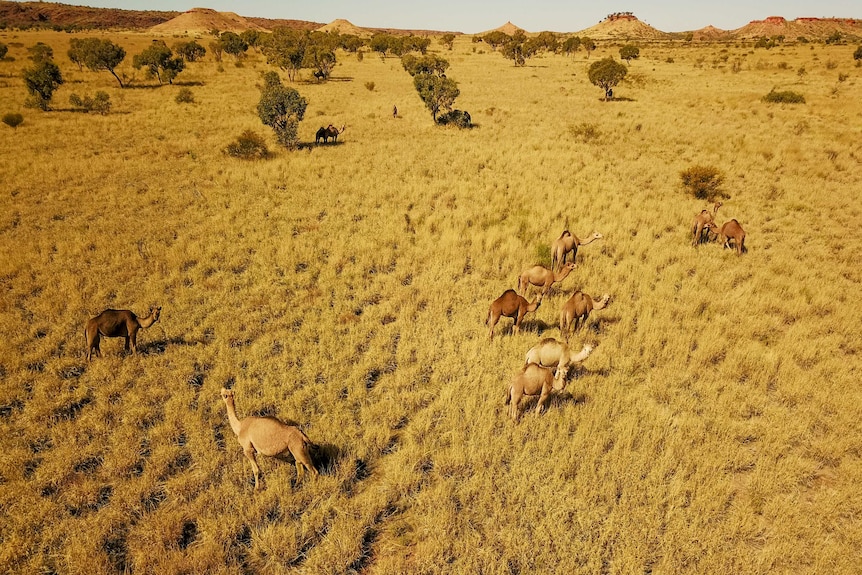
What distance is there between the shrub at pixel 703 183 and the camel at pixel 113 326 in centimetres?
1861

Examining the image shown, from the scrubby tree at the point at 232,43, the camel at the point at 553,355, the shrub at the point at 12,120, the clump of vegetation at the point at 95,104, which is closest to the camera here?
the camel at the point at 553,355

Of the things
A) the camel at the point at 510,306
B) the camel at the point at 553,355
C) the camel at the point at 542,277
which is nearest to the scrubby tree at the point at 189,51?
the camel at the point at 542,277

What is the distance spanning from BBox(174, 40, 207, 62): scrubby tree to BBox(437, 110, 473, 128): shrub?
4475 centimetres

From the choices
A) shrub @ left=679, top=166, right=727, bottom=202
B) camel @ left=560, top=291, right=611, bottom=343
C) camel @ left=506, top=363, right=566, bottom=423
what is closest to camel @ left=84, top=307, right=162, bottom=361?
camel @ left=506, top=363, right=566, bottom=423

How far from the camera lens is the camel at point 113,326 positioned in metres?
7.25

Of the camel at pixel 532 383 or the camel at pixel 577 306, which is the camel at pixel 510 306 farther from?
the camel at pixel 532 383

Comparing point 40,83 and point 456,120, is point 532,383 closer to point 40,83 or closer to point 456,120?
point 456,120

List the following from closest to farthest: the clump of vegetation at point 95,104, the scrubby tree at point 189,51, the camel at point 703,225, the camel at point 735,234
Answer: the camel at point 735,234 < the camel at point 703,225 < the clump of vegetation at point 95,104 < the scrubby tree at point 189,51

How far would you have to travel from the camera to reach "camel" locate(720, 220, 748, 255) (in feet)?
39.4

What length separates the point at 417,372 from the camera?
302 inches

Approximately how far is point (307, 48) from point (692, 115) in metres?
39.9

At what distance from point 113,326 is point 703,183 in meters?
19.6

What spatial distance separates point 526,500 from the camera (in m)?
5.25

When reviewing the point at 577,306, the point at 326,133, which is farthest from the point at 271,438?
the point at 326,133
